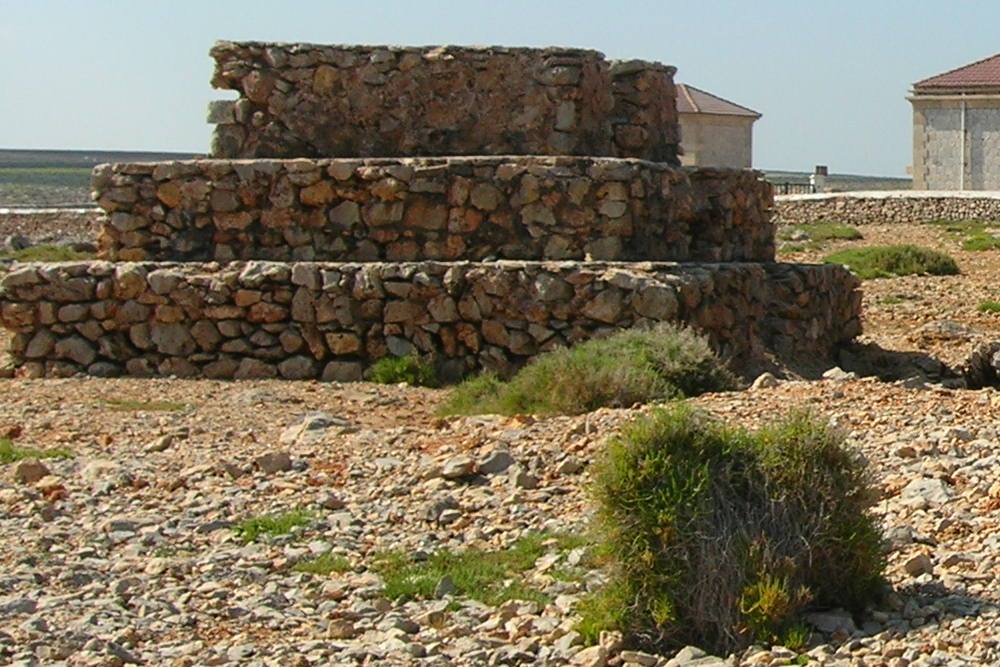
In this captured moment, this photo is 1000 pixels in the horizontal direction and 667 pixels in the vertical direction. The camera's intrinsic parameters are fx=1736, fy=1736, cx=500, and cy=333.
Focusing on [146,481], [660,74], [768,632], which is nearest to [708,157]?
[660,74]

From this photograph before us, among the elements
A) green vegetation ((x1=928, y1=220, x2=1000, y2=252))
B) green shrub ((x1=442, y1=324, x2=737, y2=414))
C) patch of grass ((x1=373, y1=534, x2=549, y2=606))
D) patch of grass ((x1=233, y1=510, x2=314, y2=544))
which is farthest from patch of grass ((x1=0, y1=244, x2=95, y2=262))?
patch of grass ((x1=373, y1=534, x2=549, y2=606))

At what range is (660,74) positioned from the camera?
580 inches

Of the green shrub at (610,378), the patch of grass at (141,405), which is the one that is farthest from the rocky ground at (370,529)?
the green shrub at (610,378)

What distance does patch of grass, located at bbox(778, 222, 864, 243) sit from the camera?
1201 inches

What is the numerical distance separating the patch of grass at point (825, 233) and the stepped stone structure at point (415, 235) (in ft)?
51.3

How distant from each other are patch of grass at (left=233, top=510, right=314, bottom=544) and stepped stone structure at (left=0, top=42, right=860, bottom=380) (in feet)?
15.6

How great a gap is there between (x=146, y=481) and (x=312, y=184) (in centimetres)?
529

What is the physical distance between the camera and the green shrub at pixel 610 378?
10.4 m

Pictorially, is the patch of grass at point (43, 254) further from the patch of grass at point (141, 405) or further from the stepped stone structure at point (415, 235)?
the patch of grass at point (141, 405)

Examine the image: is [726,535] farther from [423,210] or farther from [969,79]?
[969,79]

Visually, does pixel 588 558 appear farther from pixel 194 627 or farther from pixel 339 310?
pixel 339 310

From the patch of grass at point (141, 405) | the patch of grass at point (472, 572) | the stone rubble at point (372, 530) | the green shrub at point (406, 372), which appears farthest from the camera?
→ the green shrub at point (406, 372)

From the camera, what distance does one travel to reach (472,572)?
7.16m

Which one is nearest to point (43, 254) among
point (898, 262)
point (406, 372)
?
point (898, 262)
